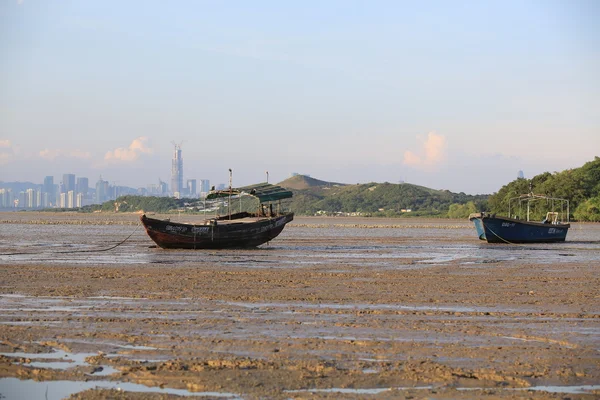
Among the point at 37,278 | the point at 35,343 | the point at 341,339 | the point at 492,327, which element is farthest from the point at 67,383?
the point at 37,278

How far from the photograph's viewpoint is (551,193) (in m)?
91.1

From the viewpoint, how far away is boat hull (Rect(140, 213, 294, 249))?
3538 centimetres

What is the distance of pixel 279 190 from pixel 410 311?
25955mm

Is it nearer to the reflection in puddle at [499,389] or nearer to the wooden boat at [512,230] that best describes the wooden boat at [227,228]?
the wooden boat at [512,230]

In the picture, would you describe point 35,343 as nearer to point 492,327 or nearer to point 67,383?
point 67,383

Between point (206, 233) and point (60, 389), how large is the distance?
2683cm

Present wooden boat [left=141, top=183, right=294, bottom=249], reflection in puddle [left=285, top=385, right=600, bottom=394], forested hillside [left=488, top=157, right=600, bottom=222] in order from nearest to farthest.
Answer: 1. reflection in puddle [left=285, top=385, right=600, bottom=394]
2. wooden boat [left=141, top=183, right=294, bottom=249]
3. forested hillside [left=488, top=157, right=600, bottom=222]

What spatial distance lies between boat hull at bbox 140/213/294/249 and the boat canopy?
1.41 meters

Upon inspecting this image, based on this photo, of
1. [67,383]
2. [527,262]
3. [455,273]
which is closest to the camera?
[67,383]

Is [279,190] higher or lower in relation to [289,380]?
higher

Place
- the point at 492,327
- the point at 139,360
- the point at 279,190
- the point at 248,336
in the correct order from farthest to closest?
the point at 279,190
the point at 492,327
the point at 248,336
the point at 139,360

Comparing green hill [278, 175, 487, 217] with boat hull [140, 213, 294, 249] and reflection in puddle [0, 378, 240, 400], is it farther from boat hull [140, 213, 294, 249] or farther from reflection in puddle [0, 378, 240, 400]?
reflection in puddle [0, 378, 240, 400]

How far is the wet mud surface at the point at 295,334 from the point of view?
30.7 ft

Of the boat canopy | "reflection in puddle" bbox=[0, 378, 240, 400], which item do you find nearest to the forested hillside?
the boat canopy
